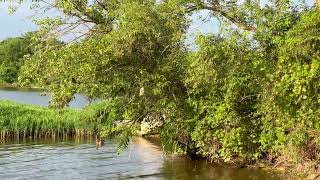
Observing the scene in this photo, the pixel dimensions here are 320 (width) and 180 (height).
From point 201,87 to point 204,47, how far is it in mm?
2419

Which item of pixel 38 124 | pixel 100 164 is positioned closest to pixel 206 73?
pixel 100 164

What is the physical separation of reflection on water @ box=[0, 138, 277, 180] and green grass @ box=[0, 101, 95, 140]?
1.20m

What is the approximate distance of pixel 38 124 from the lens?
2708 centimetres

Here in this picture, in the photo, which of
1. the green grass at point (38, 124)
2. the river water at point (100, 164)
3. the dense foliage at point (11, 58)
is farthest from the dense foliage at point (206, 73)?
the dense foliage at point (11, 58)

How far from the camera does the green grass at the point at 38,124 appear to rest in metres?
26.5

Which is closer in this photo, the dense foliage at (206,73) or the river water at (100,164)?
the dense foliage at (206,73)

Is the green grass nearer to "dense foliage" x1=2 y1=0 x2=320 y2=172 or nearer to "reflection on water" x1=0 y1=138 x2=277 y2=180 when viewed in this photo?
"reflection on water" x1=0 y1=138 x2=277 y2=180

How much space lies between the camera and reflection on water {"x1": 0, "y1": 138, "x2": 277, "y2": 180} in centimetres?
1772

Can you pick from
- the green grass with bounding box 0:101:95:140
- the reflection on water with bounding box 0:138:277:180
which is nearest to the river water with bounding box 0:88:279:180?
the reflection on water with bounding box 0:138:277:180

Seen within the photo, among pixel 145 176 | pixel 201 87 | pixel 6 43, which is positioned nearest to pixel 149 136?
pixel 145 176

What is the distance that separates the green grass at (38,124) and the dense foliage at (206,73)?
9575 millimetres

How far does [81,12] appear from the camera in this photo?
18.4 meters

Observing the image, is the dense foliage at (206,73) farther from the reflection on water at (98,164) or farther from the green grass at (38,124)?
the green grass at (38,124)

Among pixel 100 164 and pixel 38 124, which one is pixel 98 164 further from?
pixel 38 124
